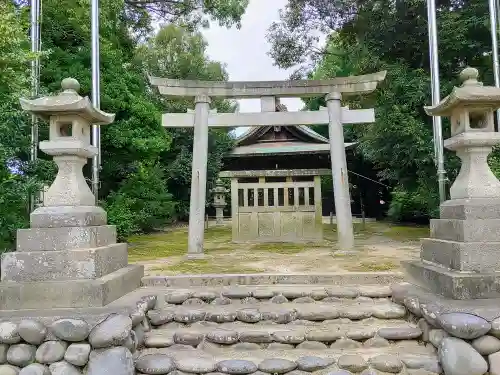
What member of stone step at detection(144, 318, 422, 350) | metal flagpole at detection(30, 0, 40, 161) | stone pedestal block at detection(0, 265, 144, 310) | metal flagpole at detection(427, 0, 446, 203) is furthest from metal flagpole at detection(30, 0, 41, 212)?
metal flagpole at detection(427, 0, 446, 203)

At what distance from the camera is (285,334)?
3760 mm

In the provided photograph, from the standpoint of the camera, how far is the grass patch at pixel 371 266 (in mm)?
5722

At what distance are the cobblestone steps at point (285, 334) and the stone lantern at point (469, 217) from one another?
2.05ft

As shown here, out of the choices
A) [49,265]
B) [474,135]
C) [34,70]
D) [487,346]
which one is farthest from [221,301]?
[34,70]

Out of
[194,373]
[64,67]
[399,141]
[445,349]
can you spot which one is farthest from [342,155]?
[64,67]

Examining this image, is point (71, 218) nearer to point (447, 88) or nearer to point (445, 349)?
point (445, 349)

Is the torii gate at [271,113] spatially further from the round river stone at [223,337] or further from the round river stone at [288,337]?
the round river stone at [288,337]

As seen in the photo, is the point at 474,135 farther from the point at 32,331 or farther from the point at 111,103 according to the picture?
the point at 111,103

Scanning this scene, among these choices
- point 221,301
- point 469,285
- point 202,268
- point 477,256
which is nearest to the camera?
point 469,285

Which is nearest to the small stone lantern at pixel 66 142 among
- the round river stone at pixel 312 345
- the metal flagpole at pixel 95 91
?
the metal flagpole at pixel 95 91

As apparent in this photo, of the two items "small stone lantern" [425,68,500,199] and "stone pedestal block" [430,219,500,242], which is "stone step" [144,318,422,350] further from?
"small stone lantern" [425,68,500,199]

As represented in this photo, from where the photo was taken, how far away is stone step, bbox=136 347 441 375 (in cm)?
330

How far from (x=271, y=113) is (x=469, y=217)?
16.8 ft

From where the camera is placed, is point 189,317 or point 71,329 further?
point 189,317
